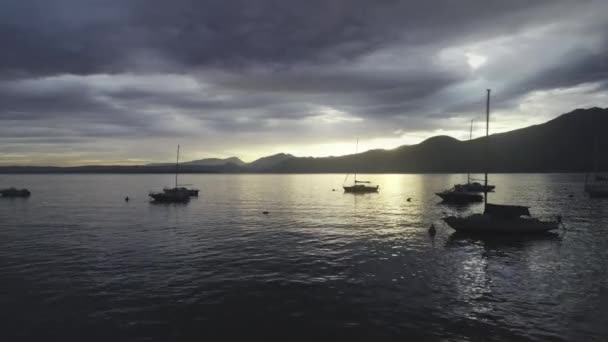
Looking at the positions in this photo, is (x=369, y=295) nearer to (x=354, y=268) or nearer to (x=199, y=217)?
(x=354, y=268)

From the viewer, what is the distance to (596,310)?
1955 centimetres

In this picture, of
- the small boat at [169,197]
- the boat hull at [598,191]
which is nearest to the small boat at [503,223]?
the small boat at [169,197]

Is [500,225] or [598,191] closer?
[500,225]

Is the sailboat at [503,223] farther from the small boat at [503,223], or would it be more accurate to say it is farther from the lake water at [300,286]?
the lake water at [300,286]

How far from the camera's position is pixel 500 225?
1641 inches

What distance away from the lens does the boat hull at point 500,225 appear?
4181 centimetres

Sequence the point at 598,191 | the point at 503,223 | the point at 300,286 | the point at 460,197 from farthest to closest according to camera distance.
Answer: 1. the point at 598,191
2. the point at 460,197
3. the point at 503,223
4. the point at 300,286

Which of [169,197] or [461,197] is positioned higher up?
[461,197]

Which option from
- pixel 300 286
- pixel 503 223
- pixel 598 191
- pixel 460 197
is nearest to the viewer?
pixel 300 286

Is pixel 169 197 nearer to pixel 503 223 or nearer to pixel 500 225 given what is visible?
pixel 500 225

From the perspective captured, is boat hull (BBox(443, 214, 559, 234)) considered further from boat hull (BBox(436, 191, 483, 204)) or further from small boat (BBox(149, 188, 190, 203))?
small boat (BBox(149, 188, 190, 203))

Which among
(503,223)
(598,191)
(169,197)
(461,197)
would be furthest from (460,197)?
(169,197)

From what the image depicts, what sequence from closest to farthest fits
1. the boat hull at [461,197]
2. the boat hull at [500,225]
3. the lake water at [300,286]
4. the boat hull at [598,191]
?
1. the lake water at [300,286]
2. the boat hull at [500,225]
3. the boat hull at [461,197]
4. the boat hull at [598,191]

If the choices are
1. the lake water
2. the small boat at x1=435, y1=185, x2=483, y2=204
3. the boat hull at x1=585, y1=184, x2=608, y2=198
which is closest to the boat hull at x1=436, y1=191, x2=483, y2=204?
the small boat at x1=435, y1=185, x2=483, y2=204
